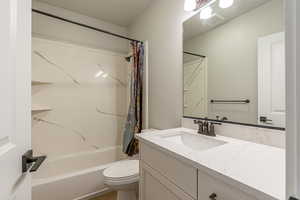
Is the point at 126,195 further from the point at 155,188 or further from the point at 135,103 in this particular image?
the point at 135,103

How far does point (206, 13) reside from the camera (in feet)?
4.18

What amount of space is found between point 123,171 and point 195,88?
3.70 ft

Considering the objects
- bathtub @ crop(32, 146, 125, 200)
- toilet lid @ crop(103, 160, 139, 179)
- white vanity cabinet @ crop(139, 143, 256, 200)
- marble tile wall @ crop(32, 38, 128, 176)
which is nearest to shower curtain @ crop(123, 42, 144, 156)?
toilet lid @ crop(103, 160, 139, 179)

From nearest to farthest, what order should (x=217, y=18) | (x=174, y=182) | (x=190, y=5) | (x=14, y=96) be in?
(x=14, y=96) → (x=174, y=182) → (x=217, y=18) → (x=190, y=5)

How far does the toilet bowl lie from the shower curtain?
11.6 inches

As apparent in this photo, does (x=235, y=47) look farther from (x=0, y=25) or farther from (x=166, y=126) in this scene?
(x=0, y=25)

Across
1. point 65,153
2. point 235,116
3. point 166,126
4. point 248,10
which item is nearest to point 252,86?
point 235,116

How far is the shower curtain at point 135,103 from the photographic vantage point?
1.88 metres

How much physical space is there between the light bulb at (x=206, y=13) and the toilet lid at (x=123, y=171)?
161cm

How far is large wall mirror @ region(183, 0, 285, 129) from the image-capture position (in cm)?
90

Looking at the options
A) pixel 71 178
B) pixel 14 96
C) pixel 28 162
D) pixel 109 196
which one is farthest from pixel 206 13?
pixel 109 196

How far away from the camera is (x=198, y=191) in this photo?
0.65 metres

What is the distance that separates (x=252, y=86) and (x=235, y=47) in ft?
1.07

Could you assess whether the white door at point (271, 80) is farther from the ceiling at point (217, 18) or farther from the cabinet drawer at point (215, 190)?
the cabinet drawer at point (215, 190)
